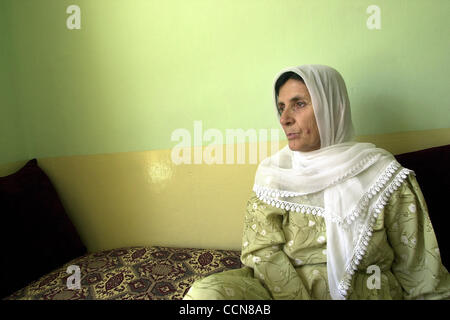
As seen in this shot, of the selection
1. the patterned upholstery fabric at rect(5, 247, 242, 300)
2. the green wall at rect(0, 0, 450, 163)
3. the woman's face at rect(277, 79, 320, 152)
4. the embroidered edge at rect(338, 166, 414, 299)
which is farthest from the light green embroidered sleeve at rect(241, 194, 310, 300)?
the green wall at rect(0, 0, 450, 163)

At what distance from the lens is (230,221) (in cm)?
155

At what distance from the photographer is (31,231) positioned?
1.40m

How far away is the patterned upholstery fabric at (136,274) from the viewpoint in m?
1.22

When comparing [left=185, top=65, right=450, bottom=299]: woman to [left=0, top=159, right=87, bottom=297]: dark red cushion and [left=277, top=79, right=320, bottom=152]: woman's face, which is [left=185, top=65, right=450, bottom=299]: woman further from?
[left=0, top=159, right=87, bottom=297]: dark red cushion

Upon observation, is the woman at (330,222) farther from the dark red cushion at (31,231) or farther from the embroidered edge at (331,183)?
the dark red cushion at (31,231)

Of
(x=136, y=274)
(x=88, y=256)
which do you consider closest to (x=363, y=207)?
(x=136, y=274)

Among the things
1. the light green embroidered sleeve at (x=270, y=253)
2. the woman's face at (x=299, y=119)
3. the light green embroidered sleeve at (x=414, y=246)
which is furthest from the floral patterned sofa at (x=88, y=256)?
the woman's face at (x=299, y=119)

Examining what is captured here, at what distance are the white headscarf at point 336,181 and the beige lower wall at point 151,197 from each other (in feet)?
1.42

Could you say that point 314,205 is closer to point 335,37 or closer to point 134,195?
point 335,37

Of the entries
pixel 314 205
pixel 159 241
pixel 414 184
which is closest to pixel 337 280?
pixel 314 205

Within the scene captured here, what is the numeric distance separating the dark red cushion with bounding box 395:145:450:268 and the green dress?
215 millimetres

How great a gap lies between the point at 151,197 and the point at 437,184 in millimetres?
1462

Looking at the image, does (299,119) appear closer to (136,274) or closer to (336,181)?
(336,181)
